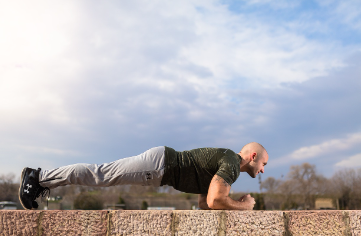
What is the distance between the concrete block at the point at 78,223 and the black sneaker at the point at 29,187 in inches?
29.4

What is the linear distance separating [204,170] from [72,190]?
142ft

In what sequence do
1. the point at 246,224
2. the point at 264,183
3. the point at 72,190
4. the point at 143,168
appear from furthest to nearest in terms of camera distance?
the point at 264,183 → the point at 72,190 → the point at 143,168 → the point at 246,224

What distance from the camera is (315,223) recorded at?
3.77 m

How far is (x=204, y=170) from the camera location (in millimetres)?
4480

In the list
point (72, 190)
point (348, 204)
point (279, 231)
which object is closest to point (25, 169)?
point (279, 231)

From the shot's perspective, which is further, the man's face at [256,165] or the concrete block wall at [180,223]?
the man's face at [256,165]

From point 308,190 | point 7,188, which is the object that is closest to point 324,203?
point 308,190

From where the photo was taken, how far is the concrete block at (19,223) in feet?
12.4

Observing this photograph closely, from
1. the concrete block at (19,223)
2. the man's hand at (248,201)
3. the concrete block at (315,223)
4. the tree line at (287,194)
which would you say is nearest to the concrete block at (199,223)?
the man's hand at (248,201)

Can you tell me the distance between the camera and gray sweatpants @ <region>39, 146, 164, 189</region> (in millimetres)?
4352

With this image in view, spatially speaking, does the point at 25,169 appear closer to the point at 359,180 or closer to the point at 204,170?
the point at 204,170

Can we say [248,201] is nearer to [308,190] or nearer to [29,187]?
[29,187]

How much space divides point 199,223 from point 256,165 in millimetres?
1504

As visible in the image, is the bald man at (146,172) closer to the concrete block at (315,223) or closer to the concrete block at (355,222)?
the concrete block at (315,223)
